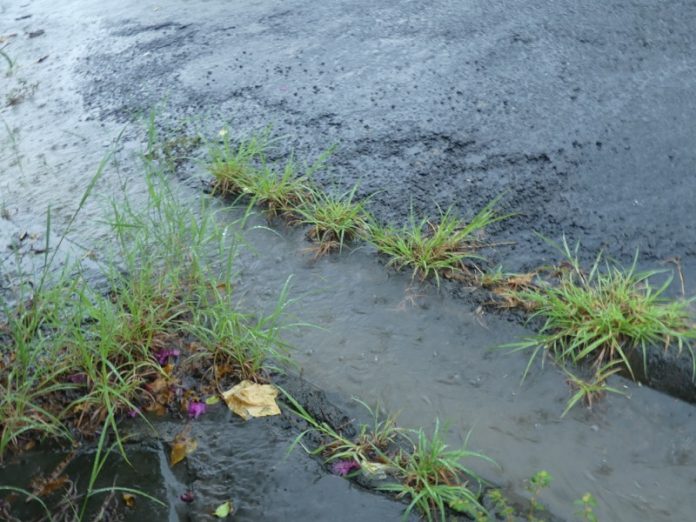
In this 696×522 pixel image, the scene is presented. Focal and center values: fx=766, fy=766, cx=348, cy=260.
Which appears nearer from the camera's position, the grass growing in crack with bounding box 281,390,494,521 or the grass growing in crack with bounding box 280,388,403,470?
the grass growing in crack with bounding box 281,390,494,521

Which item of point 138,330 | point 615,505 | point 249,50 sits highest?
point 249,50

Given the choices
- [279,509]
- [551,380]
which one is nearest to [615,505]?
→ [551,380]

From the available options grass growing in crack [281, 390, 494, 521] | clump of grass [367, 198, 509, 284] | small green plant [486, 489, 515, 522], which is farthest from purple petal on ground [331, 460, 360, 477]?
clump of grass [367, 198, 509, 284]

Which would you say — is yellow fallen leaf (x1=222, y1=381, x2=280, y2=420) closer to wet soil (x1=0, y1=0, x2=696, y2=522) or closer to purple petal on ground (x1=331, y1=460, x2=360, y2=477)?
wet soil (x1=0, y1=0, x2=696, y2=522)

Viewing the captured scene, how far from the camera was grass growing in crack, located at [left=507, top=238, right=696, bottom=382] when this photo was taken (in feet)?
9.49

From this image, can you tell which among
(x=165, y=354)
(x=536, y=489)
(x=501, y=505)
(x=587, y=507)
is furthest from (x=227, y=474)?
(x=587, y=507)

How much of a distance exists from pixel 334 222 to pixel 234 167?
68cm

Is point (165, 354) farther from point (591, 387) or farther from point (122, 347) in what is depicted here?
point (591, 387)

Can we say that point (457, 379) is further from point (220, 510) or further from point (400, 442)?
point (220, 510)

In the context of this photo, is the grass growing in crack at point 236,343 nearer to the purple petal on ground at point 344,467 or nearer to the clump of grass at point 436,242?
the purple petal on ground at point 344,467

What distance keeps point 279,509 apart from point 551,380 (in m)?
1.12

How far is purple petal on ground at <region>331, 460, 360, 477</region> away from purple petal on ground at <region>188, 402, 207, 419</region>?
566mm

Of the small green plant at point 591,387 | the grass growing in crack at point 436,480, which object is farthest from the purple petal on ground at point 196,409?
the small green plant at point 591,387

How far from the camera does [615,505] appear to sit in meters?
2.45
